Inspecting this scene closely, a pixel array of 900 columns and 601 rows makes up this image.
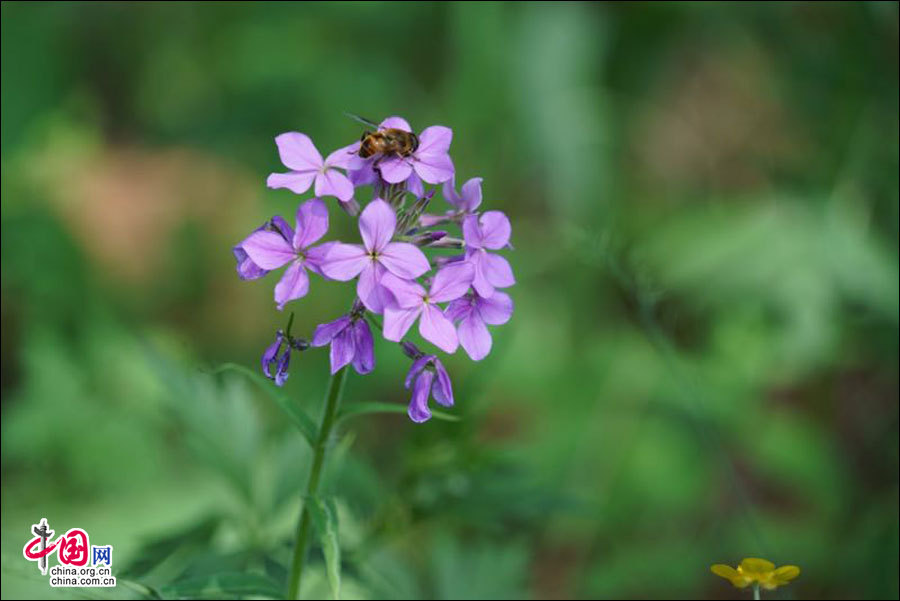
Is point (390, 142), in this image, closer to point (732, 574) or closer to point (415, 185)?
point (415, 185)

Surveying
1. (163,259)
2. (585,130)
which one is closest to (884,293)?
(585,130)

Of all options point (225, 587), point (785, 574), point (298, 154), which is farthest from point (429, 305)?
point (785, 574)

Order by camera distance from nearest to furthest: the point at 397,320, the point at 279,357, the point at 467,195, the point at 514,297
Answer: the point at 397,320 < the point at 279,357 < the point at 467,195 < the point at 514,297

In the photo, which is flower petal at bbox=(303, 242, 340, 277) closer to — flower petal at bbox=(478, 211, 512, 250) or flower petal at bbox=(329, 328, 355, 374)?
flower petal at bbox=(329, 328, 355, 374)

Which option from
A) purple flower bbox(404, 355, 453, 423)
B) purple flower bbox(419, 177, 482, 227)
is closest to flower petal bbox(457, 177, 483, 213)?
purple flower bbox(419, 177, 482, 227)

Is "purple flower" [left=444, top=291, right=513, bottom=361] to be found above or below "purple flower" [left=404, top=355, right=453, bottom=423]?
above

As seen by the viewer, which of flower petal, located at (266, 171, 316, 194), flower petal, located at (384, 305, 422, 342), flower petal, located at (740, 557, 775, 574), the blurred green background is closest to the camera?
flower petal, located at (384, 305, 422, 342)

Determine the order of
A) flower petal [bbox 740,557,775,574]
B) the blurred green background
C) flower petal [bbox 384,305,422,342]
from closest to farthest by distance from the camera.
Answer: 1. flower petal [bbox 384,305,422,342]
2. flower petal [bbox 740,557,775,574]
3. the blurred green background

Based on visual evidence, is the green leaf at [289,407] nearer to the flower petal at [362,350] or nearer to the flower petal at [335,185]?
the flower petal at [362,350]
